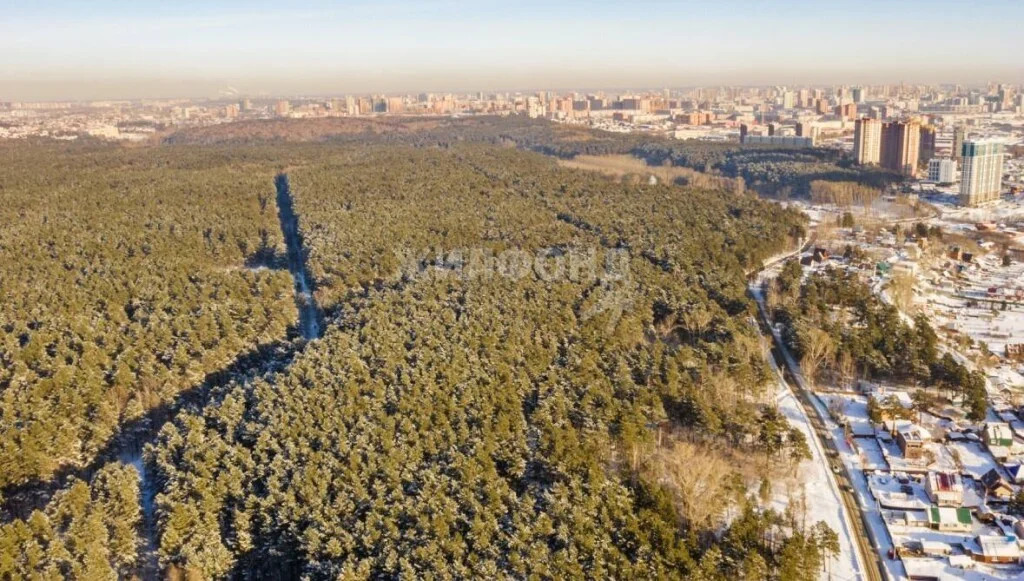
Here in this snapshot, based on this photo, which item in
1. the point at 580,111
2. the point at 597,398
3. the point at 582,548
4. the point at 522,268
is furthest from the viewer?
the point at 580,111

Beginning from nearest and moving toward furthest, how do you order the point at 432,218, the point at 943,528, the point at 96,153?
1. the point at 943,528
2. the point at 432,218
3. the point at 96,153

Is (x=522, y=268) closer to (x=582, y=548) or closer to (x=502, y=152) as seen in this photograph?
(x=582, y=548)

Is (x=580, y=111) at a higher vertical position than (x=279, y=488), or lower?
higher

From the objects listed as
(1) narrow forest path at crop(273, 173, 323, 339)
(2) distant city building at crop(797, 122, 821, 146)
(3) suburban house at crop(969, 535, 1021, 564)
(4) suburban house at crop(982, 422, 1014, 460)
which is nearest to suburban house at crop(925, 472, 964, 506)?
(3) suburban house at crop(969, 535, 1021, 564)

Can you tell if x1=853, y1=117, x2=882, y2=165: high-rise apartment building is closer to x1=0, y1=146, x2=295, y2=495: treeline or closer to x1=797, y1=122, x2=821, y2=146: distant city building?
x1=797, y1=122, x2=821, y2=146: distant city building

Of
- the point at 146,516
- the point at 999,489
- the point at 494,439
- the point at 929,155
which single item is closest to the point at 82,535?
the point at 146,516

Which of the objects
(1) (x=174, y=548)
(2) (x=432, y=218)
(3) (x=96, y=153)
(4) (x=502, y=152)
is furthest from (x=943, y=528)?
(3) (x=96, y=153)

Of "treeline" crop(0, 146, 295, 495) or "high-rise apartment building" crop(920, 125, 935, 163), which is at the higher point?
"high-rise apartment building" crop(920, 125, 935, 163)
